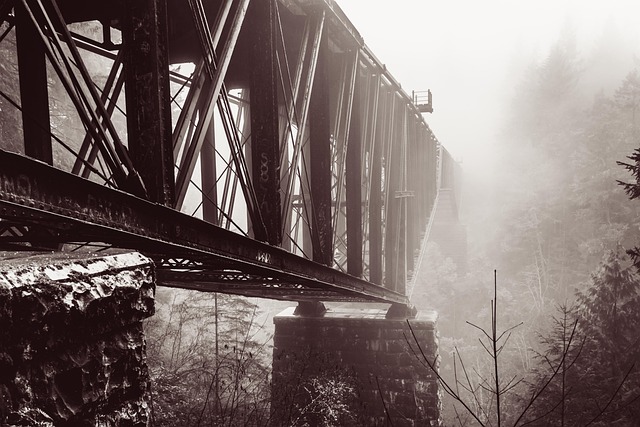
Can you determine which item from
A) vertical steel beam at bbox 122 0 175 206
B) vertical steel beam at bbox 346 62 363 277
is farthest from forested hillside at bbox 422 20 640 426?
vertical steel beam at bbox 122 0 175 206

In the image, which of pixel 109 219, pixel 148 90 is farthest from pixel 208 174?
pixel 109 219

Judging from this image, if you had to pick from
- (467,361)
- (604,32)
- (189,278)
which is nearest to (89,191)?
(189,278)

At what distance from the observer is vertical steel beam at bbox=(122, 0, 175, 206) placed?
8.46 ft

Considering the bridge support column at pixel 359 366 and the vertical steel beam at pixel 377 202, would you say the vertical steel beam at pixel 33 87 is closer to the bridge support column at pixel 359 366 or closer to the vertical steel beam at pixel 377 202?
the vertical steel beam at pixel 377 202

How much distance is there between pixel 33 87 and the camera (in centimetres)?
471

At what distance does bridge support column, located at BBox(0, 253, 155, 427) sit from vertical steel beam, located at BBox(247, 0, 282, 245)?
2.07m

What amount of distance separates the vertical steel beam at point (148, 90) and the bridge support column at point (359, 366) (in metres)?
8.18

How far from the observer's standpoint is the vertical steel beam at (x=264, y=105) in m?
3.99

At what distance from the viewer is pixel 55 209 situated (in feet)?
6.49

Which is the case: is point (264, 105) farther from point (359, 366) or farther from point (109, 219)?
point (359, 366)

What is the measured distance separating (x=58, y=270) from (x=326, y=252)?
13.7 ft

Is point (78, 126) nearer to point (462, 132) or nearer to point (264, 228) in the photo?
point (264, 228)

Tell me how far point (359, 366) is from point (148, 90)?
9.64m

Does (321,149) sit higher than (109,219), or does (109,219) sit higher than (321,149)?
(321,149)
